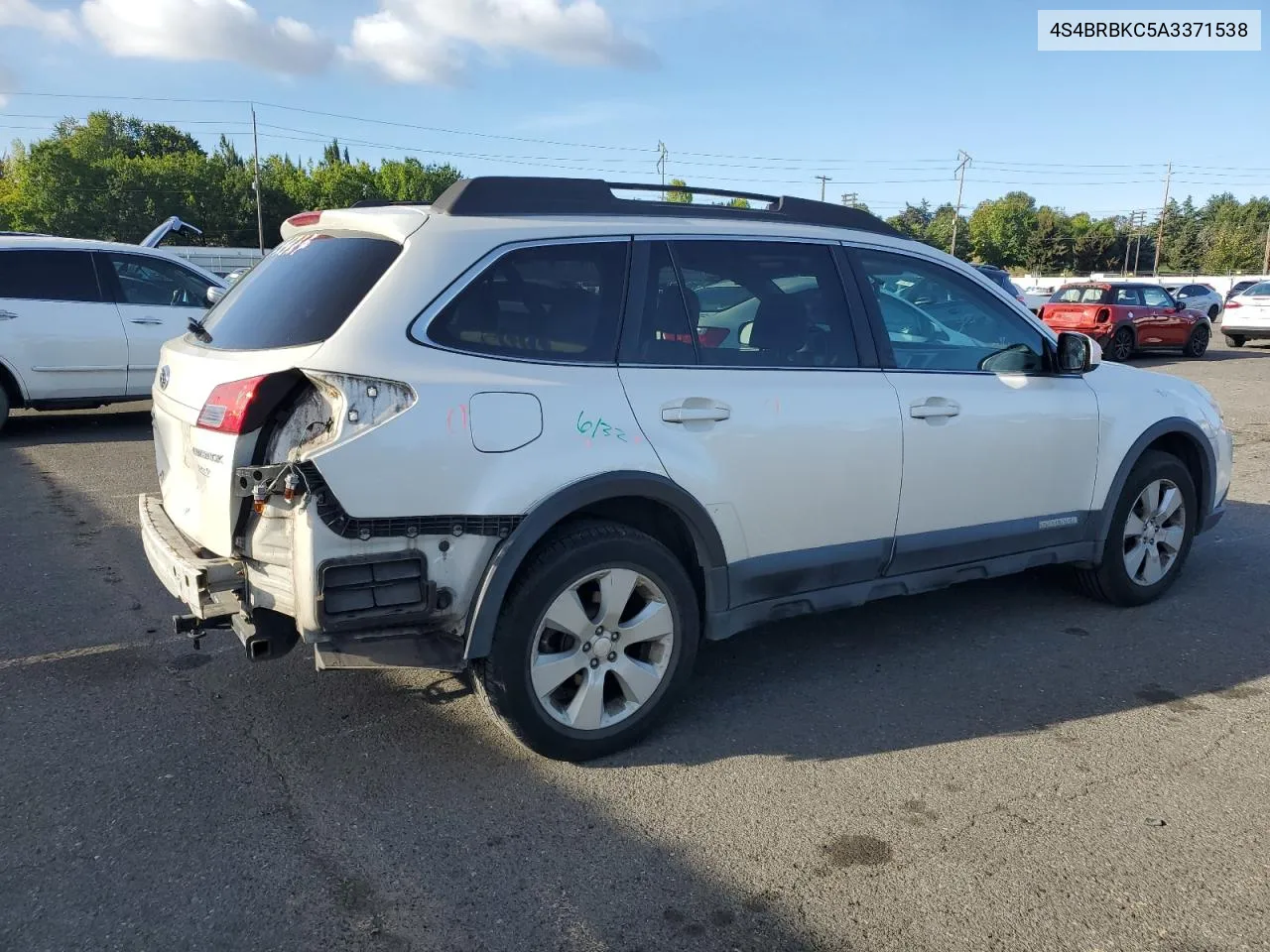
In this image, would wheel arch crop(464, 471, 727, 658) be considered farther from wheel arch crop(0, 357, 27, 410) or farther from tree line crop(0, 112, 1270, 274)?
tree line crop(0, 112, 1270, 274)

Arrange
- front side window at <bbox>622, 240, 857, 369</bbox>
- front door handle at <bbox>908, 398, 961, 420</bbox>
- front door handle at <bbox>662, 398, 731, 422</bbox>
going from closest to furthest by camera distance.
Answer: front door handle at <bbox>662, 398, 731, 422</bbox> < front side window at <bbox>622, 240, 857, 369</bbox> < front door handle at <bbox>908, 398, 961, 420</bbox>

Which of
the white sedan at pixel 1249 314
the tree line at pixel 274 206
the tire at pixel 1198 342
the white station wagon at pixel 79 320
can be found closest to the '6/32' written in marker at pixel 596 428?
the white station wagon at pixel 79 320

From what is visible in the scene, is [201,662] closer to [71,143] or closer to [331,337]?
[331,337]

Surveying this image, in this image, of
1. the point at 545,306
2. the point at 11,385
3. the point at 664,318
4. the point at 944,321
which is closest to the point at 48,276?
the point at 11,385

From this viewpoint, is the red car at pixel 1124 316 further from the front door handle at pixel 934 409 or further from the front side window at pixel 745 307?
the front side window at pixel 745 307

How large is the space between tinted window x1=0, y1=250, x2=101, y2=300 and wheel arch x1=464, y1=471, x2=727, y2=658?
7.87 m

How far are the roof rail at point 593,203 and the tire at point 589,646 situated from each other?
1138 millimetres

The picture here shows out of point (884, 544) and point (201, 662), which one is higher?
point (884, 544)

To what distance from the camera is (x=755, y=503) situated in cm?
357

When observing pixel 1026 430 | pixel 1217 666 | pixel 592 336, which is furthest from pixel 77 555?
pixel 1217 666

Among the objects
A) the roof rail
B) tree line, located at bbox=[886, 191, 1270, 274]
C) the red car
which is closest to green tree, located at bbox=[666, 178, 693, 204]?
the roof rail

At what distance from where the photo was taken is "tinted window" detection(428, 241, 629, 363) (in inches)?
123

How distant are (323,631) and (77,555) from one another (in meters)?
3.43

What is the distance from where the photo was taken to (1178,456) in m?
5.19
